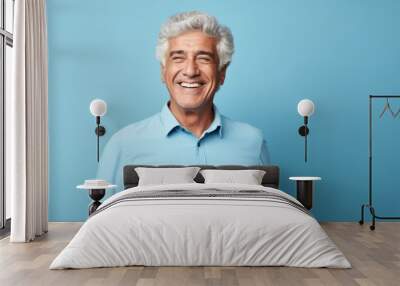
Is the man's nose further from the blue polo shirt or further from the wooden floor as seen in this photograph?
the wooden floor

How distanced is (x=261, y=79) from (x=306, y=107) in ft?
2.26

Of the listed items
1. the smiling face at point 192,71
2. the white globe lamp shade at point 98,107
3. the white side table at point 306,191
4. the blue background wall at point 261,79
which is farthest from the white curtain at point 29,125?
the white side table at point 306,191

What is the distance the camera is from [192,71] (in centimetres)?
725

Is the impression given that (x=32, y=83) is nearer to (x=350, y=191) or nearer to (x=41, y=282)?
(x=41, y=282)

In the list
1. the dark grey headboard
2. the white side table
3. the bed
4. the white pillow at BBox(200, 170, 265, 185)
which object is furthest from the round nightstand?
the white side table

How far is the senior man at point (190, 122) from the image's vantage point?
23.9ft

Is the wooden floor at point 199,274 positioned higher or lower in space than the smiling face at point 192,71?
lower

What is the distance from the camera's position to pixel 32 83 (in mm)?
6352

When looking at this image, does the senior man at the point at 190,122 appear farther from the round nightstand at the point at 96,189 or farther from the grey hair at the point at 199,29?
the round nightstand at the point at 96,189

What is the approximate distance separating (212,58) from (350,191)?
2355 millimetres

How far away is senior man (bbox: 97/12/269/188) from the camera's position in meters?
7.28

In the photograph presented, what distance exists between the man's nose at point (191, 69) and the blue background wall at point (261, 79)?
43 cm

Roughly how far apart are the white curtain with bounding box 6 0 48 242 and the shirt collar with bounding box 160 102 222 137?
4.62 feet

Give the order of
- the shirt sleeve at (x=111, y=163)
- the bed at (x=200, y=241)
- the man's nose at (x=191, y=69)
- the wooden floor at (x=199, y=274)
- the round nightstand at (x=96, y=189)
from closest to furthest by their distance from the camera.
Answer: the wooden floor at (x=199, y=274), the bed at (x=200, y=241), the round nightstand at (x=96, y=189), the man's nose at (x=191, y=69), the shirt sleeve at (x=111, y=163)
